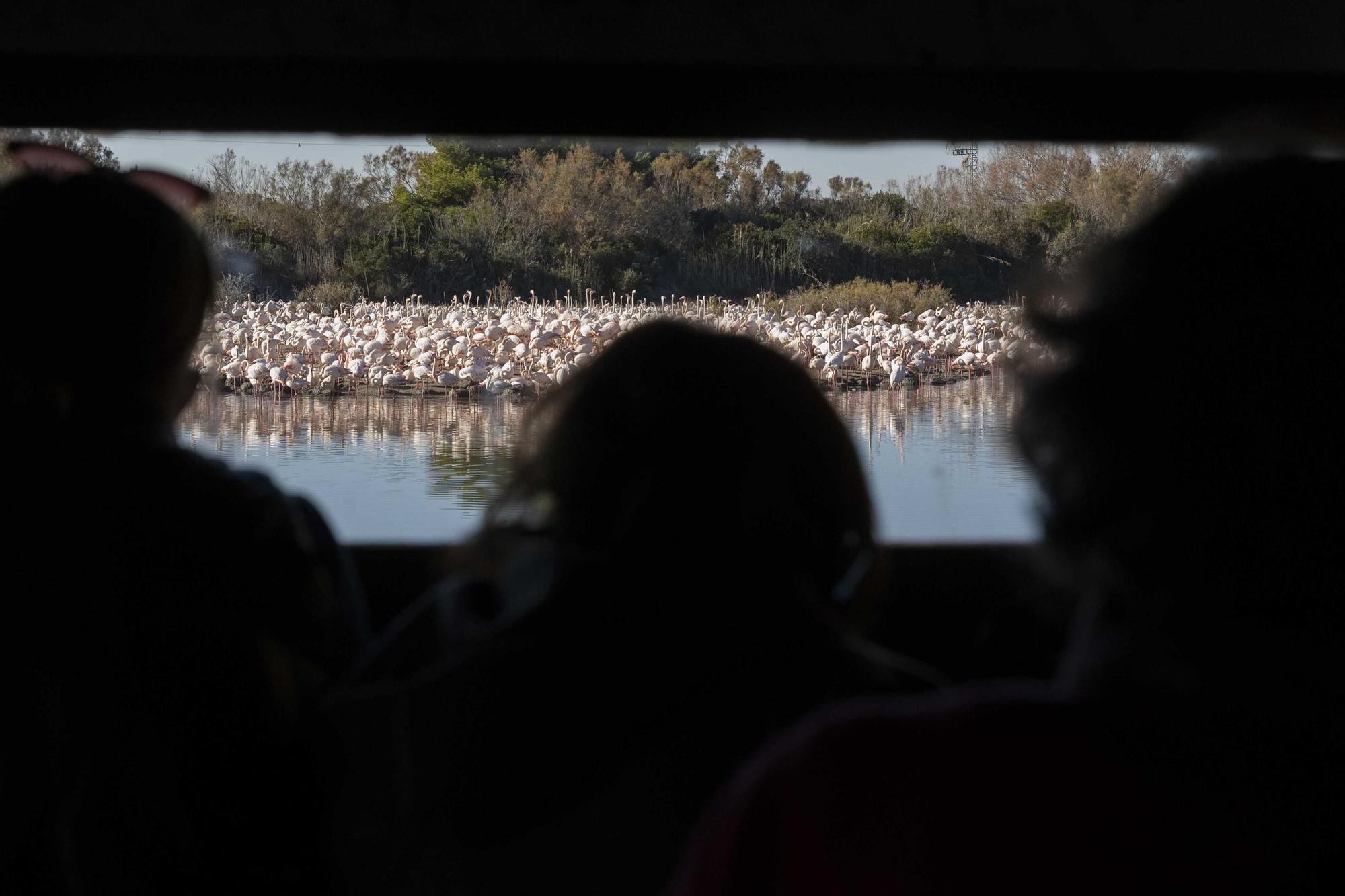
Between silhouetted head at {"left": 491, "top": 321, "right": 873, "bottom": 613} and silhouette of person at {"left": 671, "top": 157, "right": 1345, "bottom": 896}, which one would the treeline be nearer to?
silhouetted head at {"left": 491, "top": 321, "right": 873, "bottom": 613}

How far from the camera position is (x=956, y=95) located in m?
1.89

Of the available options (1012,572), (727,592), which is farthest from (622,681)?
(1012,572)

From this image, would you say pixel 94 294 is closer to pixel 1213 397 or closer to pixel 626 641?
pixel 626 641

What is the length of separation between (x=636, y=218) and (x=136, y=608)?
1.44 m

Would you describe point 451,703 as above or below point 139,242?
below

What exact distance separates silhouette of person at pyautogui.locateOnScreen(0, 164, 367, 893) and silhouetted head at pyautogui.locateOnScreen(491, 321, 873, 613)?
0.72 feet

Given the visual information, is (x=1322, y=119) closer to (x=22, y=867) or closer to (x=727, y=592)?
(x=727, y=592)

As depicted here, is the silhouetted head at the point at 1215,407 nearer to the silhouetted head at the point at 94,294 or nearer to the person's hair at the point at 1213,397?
the person's hair at the point at 1213,397

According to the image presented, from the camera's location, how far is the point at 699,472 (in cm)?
89

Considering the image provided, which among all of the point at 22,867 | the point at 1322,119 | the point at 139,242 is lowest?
the point at 22,867

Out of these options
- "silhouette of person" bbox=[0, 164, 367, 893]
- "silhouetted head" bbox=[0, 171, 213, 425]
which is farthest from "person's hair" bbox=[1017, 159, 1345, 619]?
"silhouetted head" bbox=[0, 171, 213, 425]

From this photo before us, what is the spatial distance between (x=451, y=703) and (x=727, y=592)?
21cm

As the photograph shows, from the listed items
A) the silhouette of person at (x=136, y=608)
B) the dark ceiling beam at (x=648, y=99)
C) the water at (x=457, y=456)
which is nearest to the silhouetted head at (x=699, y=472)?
the silhouette of person at (x=136, y=608)

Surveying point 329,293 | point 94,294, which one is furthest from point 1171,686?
point 329,293
